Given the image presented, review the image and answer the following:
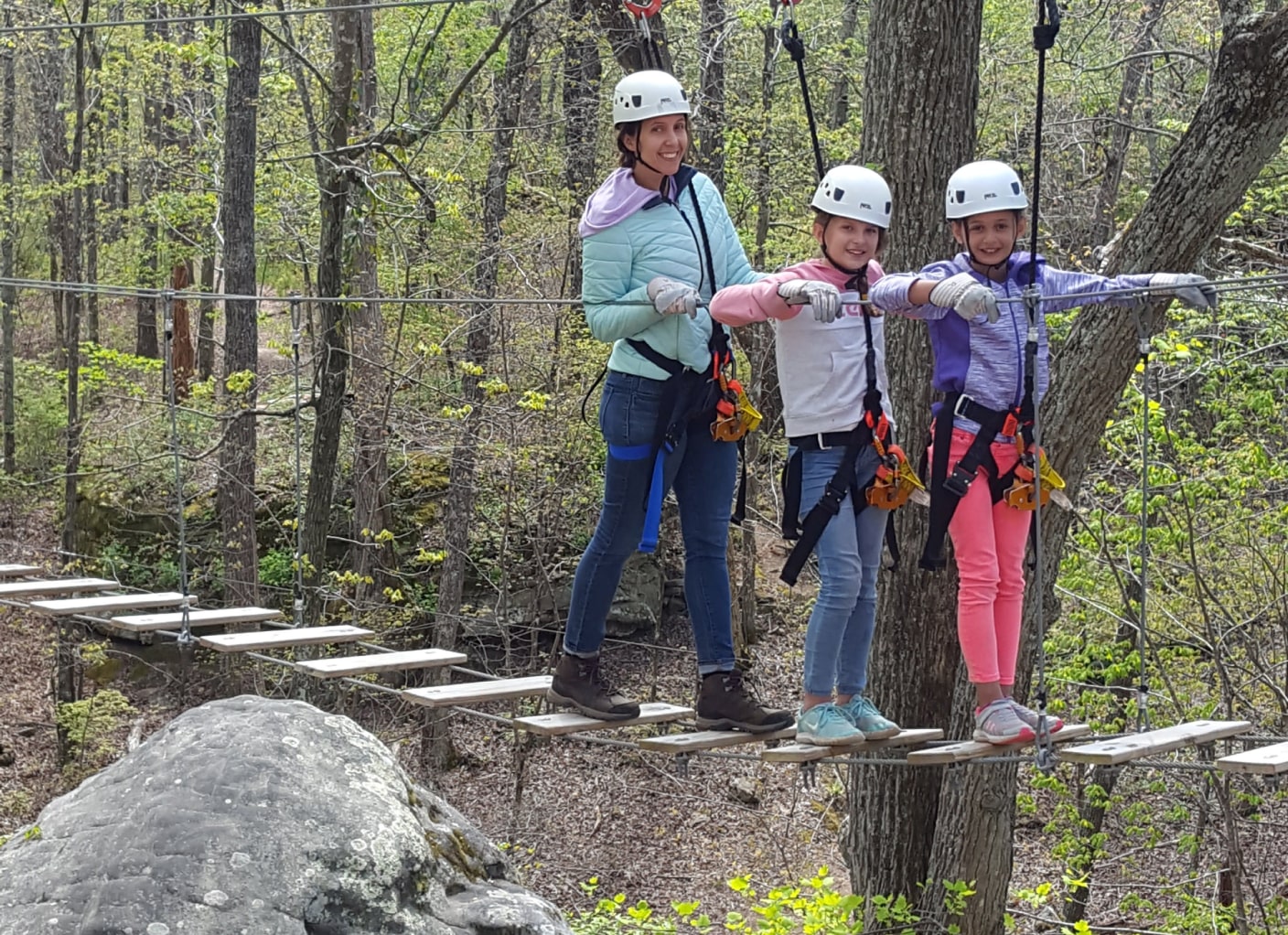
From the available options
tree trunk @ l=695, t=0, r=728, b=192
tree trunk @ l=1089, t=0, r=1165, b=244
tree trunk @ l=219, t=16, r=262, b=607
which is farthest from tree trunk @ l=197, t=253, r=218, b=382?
tree trunk @ l=1089, t=0, r=1165, b=244

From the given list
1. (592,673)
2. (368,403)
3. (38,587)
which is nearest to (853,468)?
(592,673)

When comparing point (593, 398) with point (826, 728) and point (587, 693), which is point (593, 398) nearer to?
point (587, 693)

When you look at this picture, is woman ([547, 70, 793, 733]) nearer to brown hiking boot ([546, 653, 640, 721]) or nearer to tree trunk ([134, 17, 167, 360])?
brown hiking boot ([546, 653, 640, 721])

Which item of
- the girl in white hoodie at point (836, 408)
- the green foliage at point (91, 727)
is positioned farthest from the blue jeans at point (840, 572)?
the green foliage at point (91, 727)

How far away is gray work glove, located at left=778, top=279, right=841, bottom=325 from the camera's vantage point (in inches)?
117

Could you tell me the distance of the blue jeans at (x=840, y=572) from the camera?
128 inches

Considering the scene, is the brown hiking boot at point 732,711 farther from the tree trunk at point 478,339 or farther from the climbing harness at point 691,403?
the tree trunk at point 478,339

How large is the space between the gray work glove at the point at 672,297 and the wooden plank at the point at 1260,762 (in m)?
1.62

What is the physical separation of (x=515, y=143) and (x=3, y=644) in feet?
22.8

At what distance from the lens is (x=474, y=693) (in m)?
3.63

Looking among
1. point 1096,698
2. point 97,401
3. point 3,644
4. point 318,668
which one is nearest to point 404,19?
Result: point 97,401

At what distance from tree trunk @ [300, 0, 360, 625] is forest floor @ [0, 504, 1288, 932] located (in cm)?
172

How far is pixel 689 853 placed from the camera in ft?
31.9

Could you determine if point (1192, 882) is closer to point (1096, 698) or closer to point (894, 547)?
point (1096, 698)
